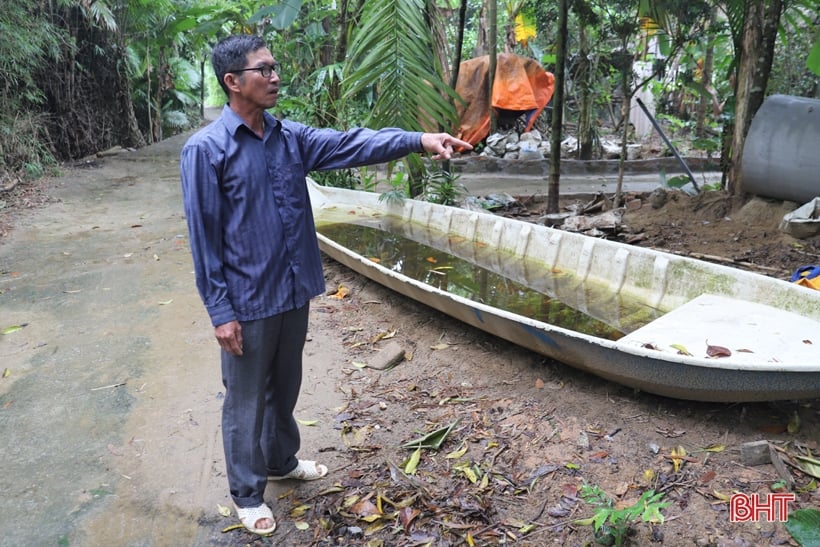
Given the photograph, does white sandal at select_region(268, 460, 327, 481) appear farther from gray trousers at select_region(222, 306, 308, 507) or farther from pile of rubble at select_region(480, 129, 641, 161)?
pile of rubble at select_region(480, 129, 641, 161)

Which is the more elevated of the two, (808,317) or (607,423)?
(808,317)

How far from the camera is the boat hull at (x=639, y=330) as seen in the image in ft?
8.71

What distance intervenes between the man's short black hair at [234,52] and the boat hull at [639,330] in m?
1.85

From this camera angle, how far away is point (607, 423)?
3.08 metres

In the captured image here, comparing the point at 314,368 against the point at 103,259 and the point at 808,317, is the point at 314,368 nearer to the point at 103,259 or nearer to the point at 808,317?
the point at 808,317

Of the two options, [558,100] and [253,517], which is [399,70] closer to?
[558,100]

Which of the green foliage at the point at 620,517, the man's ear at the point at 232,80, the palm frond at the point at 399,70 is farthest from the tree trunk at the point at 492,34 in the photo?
the green foliage at the point at 620,517

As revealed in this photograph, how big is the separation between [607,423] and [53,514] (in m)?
2.46

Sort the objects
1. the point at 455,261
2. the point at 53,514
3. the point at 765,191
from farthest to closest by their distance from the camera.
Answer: the point at 765,191 < the point at 455,261 < the point at 53,514

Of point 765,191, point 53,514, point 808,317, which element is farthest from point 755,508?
point 765,191

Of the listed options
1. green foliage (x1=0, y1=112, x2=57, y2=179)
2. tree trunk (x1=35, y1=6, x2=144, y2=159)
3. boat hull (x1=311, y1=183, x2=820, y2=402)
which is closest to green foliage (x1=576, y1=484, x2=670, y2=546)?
boat hull (x1=311, y1=183, x2=820, y2=402)

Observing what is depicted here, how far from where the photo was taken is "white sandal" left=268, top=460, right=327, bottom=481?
2.78 metres

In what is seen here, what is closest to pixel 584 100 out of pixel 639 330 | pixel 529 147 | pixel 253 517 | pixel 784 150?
pixel 529 147

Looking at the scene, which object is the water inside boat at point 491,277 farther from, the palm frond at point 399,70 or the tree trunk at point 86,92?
the tree trunk at point 86,92
